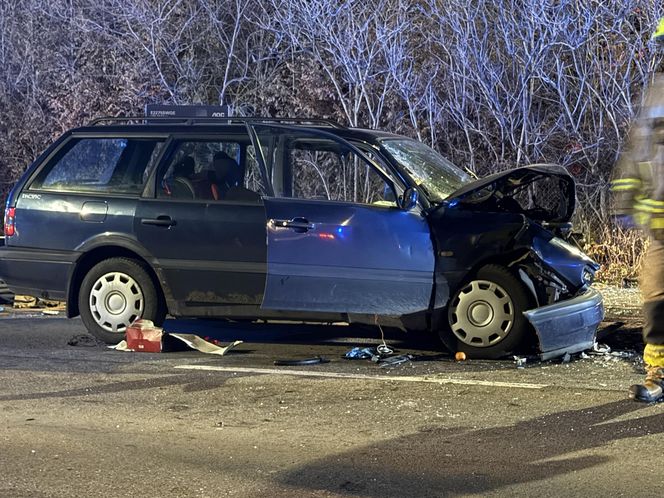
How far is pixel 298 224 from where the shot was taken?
7.75m

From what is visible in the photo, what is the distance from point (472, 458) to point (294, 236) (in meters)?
3.00

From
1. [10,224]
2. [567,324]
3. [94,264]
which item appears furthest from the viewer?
[10,224]

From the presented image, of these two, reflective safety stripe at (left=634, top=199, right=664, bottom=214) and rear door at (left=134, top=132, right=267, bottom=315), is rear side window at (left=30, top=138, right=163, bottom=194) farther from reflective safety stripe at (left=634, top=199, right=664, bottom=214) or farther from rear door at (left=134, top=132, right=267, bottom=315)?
reflective safety stripe at (left=634, top=199, right=664, bottom=214)

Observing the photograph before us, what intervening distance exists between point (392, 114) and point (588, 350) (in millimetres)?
6274

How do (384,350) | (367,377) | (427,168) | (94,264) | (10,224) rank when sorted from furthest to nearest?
(10,224)
(94,264)
(427,168)
(384,350)
(367,377)

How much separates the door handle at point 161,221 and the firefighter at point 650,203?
143 inches

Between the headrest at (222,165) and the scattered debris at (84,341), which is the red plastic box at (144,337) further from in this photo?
the headrest at (222,165)

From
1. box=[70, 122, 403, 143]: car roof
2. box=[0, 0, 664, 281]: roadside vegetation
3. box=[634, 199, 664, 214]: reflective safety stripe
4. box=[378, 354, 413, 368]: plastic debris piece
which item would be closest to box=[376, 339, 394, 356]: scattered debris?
box=[378, 354, 413, 368]: plastic debris piece

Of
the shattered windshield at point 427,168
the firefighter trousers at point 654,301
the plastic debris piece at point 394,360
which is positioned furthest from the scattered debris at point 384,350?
the firefighter trousers at point 654,301

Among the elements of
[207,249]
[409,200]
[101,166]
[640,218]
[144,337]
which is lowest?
[144,337]

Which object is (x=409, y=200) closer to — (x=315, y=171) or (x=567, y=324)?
(x=315, y=171)

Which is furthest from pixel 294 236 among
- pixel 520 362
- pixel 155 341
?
pixel 520 362

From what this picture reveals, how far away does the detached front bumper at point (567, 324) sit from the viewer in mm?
7230

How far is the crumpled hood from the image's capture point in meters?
7.64
